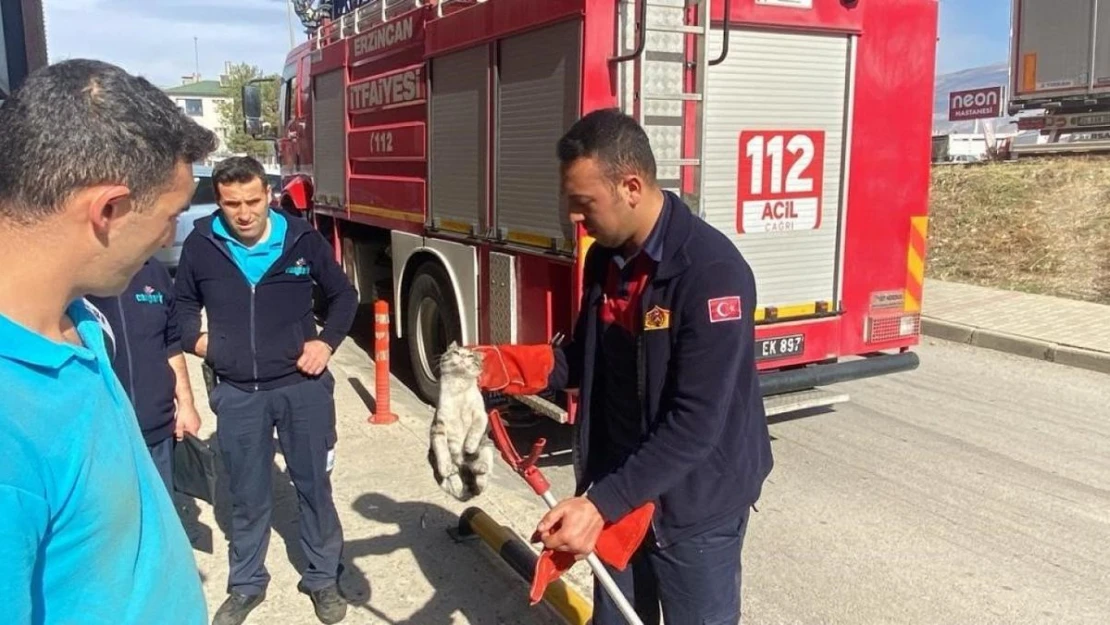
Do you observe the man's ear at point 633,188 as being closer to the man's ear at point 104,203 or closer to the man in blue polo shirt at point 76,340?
the man in blue polo shirt at point 76,340

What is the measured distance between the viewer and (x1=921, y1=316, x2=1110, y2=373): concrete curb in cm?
827

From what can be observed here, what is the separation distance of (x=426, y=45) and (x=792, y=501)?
402 centimetres

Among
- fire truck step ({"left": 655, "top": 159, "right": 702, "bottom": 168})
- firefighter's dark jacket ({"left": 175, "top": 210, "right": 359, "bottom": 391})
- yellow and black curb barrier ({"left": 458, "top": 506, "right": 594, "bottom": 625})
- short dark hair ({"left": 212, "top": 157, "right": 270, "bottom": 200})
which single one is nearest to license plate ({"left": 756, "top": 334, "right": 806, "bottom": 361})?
fire truck step ({"left": 655, "top": 159, "right": 702, "bottom": 168})

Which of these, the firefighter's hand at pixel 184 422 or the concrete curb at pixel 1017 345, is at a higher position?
the firefighter's hand at pixel 184 422

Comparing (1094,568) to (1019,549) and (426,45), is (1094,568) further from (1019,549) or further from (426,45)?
(426,45)

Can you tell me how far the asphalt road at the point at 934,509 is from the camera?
3.96 metres

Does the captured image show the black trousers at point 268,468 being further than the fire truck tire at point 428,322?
No

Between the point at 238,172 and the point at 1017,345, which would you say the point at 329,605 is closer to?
the point at 238,172

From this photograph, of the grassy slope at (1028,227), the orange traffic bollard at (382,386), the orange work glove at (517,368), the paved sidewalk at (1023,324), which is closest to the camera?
the orange work glove at (517,368)

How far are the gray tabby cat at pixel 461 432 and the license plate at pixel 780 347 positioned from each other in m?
3.18

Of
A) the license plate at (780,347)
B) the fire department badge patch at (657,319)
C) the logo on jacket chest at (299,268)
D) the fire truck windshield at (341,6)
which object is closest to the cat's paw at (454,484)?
the fire department badge patch at (657,319)

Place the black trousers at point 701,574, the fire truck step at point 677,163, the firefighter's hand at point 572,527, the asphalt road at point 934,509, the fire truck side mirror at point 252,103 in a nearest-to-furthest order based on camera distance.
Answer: the firefighter's hand at point 572,527
the black trousers at point 701,574
the asphalt road at point 934,509
the fire truck step at point 677,163
the fire truck side mirror at point 252,103

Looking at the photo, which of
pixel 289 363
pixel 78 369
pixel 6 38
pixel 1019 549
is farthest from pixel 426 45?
pixel 6 38

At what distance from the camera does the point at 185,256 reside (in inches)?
144
